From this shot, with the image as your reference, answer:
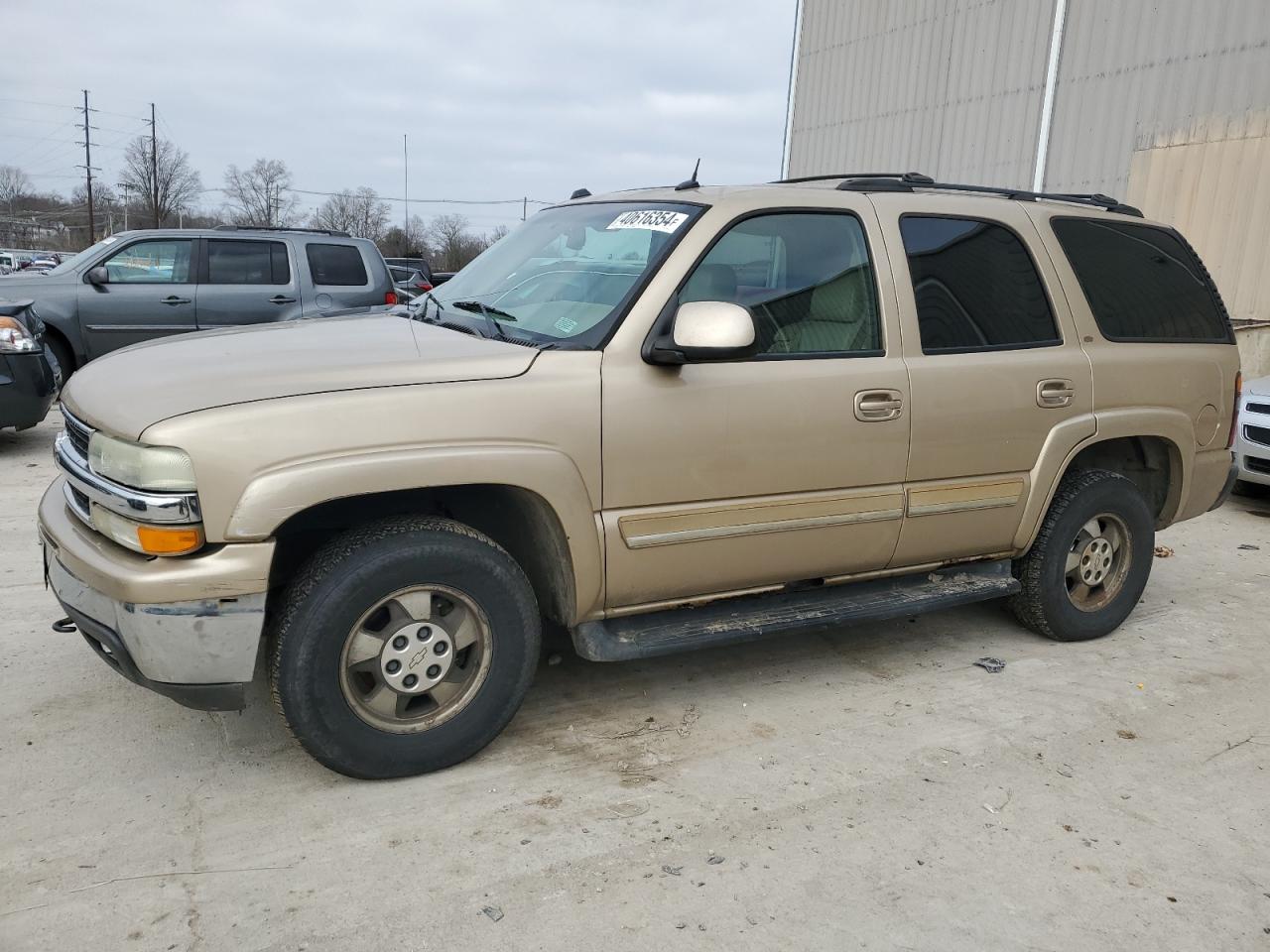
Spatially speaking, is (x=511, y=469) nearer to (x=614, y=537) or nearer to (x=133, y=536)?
(x=614, y=537)

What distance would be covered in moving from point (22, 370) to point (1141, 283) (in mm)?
7510

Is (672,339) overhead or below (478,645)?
overhead

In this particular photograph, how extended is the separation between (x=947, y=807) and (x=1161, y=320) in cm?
270

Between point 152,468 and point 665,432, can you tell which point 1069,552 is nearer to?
point 665,432

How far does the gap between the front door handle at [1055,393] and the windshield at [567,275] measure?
64.5 inches

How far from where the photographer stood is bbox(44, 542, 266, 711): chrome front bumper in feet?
8.87

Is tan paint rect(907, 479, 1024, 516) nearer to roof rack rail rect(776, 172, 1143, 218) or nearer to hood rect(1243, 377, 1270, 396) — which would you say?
roof rack rail rect(776, 172, 1143, 218)

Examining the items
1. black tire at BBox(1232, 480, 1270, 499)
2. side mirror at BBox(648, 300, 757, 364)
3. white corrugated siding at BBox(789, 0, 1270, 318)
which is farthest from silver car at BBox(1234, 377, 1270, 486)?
side mirror at BBox(648, 300, 757, 364)

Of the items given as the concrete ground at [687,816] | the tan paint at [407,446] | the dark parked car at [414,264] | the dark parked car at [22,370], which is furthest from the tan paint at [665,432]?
the dark parked car at [414,264]

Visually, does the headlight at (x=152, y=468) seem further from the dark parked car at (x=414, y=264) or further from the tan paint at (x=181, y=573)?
the dark parked car at (x=414, y=264)

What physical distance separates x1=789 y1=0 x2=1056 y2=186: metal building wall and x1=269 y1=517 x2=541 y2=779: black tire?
40.5ft

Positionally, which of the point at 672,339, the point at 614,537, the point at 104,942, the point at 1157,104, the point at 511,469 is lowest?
the point at 104,942

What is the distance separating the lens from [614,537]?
3230 millimetres

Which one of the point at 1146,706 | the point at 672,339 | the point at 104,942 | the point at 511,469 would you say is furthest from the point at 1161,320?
the point at 104,942
